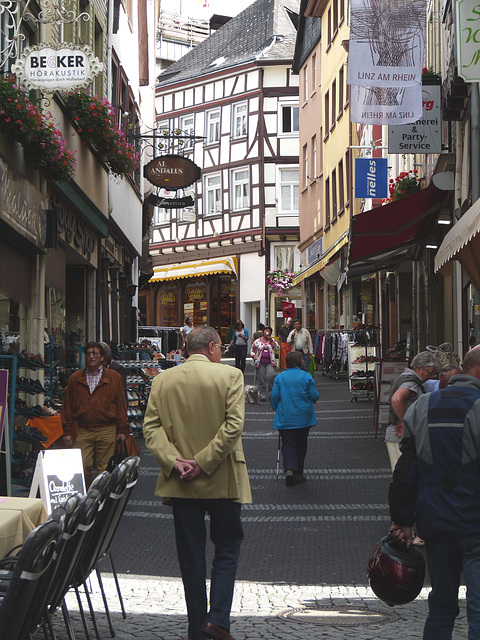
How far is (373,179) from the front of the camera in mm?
24875

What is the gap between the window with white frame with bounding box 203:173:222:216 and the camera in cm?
4828

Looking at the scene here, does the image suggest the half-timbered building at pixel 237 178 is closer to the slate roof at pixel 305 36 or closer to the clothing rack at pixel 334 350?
the slate roof at pixel 305 36

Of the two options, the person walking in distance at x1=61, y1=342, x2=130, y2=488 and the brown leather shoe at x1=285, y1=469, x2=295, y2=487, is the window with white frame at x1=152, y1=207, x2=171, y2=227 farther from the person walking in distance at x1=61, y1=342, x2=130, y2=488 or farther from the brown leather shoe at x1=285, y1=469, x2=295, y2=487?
the person walking in distance at x1=61, y1=342, x2=130, y2=488

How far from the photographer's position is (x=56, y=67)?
12258mm

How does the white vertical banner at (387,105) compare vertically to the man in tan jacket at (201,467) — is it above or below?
above

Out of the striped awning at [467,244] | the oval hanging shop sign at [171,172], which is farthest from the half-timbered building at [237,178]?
the striped awning at [467,244]

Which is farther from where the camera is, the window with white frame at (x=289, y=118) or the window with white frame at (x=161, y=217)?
the window with white frame at (x=161, y=217)

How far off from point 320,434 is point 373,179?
9511 millimetres

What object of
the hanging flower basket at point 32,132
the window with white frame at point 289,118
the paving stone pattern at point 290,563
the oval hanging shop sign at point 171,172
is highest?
the window with white frame at point 289,118

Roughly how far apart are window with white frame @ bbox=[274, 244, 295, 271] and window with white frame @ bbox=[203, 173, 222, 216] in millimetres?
3376

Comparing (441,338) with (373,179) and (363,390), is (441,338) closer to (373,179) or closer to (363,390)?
(363,390)

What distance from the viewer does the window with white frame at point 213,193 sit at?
48.3m

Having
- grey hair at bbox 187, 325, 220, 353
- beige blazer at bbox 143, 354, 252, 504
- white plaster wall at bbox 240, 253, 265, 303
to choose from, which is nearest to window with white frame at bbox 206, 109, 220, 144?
white plaster wall at bbox 240, 253, 265, 303

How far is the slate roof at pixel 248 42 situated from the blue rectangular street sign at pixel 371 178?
23067 millimetres
